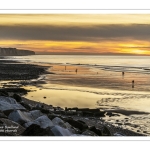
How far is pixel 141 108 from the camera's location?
27.6ft

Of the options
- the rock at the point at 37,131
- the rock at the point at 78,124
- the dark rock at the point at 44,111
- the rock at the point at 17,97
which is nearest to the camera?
the rock at the point at 37,131

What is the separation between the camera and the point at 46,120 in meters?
8.32

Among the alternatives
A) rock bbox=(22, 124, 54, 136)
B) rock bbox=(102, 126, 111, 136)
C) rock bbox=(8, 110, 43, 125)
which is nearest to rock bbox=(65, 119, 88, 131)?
rock bbox=(102, 126, 111, 136)

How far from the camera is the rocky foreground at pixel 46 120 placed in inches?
324

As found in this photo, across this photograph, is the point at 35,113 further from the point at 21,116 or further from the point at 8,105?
the point at 8,105

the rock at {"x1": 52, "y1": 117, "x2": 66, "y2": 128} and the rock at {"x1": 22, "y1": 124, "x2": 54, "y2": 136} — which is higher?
the rock at {"x1": 52, "y1": 117, "x2": 66, "y2": 128}

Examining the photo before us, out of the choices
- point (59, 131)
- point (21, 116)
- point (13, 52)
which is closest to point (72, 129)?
point (59, 131)

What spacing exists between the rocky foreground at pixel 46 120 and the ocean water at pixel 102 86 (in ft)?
0.40

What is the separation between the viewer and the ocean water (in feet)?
27.8

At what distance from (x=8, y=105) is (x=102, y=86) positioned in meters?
1.54

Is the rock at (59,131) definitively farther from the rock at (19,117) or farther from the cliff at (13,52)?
the cliff at (13,52)

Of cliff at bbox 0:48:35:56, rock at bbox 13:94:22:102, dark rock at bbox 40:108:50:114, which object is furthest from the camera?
rock at bbox 13:94:22:102

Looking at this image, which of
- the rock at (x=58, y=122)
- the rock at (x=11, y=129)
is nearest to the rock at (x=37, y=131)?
the rock at (x=11, y=129)

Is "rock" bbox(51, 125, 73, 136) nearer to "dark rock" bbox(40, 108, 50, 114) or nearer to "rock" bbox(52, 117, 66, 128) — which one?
"rock" bbox(52, 117, 66, 128)
